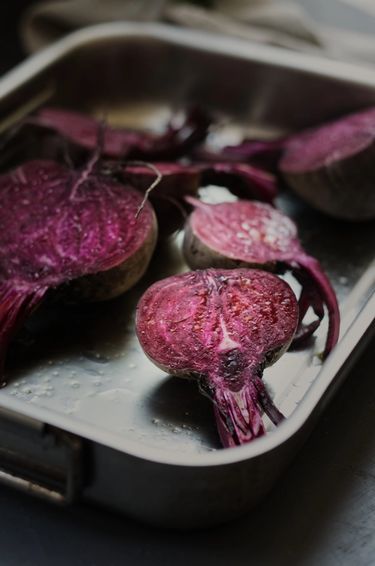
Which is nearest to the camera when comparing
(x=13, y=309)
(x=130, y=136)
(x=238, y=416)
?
(x=238, y=416)

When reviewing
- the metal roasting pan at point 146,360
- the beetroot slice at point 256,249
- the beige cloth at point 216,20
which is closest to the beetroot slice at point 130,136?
the metal roasting pan at point 146,360

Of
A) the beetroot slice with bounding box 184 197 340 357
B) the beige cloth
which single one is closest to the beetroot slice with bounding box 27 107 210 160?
the beetroot slice with bounding box 184 197 340 357

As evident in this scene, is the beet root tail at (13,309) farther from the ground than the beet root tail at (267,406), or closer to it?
closer to it

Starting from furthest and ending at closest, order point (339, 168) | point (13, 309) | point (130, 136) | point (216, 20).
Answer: point (216, 20) < point (130, 136) < point (339, 168) < point (13, 309)

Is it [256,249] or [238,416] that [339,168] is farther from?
[238,416]

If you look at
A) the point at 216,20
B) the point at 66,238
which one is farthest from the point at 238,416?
the point at 216,20

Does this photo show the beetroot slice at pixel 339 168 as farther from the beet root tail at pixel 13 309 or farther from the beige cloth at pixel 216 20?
the beet root tail at pixel 13 309

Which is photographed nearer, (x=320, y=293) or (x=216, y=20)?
(x=320, y=293)
